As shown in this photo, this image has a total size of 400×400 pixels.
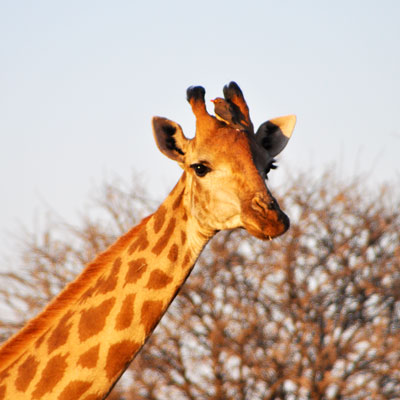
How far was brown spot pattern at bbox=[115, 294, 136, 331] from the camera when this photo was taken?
228 inches

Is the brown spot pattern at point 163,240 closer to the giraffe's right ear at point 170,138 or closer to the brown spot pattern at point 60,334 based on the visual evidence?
the giraffe's right ear at point 170,138

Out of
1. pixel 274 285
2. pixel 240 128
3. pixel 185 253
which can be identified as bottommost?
pixel 185 253

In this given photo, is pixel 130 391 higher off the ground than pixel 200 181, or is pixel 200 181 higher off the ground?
pixel 130 391

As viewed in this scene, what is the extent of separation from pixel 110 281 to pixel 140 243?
0.35 metres

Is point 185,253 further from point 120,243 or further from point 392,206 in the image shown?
point 392,206

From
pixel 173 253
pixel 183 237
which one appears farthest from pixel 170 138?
pixel 173 253

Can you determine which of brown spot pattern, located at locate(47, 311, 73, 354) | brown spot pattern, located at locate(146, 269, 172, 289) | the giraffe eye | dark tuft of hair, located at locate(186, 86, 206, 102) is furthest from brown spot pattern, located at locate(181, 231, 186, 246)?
dark tuft of hair, located at locate(186, 86, 206, 102)

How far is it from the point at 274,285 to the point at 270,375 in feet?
6.27

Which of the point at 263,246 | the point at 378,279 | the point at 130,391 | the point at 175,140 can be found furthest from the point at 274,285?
the point at 175,140

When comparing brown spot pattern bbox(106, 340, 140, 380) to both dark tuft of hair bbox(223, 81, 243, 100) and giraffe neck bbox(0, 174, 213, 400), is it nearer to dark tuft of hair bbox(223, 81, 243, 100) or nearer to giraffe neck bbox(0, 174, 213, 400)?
giraffe neck bbox(0, 174, 213, 400)

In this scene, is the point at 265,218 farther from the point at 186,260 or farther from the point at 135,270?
the point at 135,270

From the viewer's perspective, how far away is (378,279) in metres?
18.7

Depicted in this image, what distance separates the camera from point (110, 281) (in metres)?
6.07

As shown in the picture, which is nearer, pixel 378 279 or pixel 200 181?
pixel 200 181
